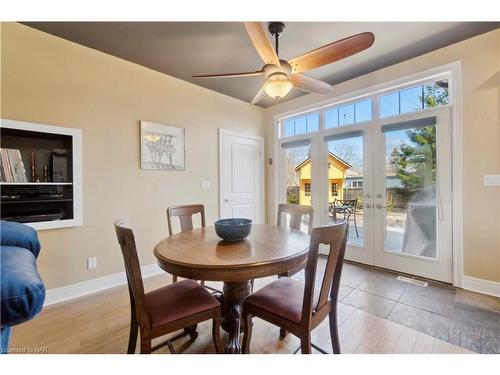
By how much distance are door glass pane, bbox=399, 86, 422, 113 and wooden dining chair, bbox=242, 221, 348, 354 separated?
2.42 metres

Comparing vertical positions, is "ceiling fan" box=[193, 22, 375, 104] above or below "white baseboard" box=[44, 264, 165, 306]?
above

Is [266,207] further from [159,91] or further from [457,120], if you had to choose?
[457,120]

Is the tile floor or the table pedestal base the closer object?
the table pedestal base

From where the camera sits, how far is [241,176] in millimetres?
4035

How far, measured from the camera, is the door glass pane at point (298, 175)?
12.6 ft

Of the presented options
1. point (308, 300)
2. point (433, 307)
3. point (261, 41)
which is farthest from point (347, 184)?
point (308, 300)

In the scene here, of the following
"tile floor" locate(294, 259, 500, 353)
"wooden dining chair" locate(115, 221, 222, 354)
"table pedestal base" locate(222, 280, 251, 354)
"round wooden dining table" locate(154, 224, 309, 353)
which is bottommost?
"tile floor" locate(294, 259, 500, 353)

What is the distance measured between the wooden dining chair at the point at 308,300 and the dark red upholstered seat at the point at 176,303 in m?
0.26

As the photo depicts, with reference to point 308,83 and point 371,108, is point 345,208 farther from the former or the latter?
point 308,83

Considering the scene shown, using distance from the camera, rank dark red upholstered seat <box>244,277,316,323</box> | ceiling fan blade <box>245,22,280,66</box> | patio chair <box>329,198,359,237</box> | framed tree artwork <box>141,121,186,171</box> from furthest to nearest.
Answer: patio chair <box>329,198,359,237</box> → framed tree artwork <box>141,121,186,171</box> → ceiling fan blade <box>245,22,280,66</box> → dark red upholstered seat <box>244,277,316,323</box>

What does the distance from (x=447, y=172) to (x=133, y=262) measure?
10.3ft

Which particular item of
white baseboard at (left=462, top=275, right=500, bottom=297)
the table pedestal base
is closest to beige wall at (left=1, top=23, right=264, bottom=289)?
the table pedestal base

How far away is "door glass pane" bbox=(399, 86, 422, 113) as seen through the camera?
2.73m

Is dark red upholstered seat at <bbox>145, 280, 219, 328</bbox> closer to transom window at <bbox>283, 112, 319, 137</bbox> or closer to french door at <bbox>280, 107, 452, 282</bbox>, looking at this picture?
french door at <bbox>280, 107, 452, 282</bbox>
